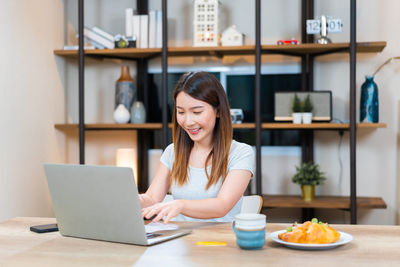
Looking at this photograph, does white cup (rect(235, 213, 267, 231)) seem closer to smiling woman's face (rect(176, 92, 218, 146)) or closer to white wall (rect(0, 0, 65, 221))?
smiling woman's face (rect(176, 92, 218, 146))

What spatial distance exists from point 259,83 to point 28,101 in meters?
1.50

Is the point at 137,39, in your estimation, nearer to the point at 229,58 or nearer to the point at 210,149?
the point at 229,58

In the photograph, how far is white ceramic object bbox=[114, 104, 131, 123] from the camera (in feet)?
11.9

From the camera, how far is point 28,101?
3.28 metres

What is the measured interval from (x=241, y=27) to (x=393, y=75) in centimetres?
113

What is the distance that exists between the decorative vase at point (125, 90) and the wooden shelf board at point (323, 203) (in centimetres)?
121

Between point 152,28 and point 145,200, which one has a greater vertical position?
point 152,28

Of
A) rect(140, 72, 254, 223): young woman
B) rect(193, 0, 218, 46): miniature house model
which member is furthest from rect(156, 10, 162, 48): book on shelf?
rect(140, 72, 254, 223): young woman

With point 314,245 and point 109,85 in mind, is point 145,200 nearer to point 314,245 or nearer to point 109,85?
point 314,245

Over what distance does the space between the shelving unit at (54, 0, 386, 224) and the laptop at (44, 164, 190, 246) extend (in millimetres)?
1771

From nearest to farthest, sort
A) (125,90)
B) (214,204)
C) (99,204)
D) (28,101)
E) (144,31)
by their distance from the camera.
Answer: (99,204), (214,204), (28,101), (144,31), (125,90)

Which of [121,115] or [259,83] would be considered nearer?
[259,83]

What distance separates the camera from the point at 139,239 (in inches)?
56.7

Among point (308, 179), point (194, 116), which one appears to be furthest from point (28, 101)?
point (308, 179)
